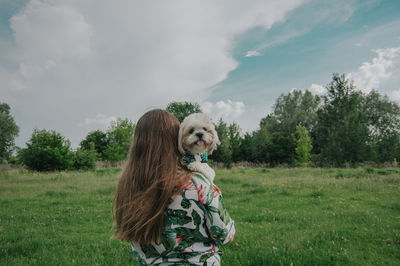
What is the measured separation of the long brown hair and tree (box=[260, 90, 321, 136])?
53.1m

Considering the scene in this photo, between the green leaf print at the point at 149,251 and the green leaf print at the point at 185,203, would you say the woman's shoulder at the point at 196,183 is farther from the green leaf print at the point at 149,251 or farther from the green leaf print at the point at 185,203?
the green leaf print at the point at 149,251

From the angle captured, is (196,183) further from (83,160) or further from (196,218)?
(83,160)

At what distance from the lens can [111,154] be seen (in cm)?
4497

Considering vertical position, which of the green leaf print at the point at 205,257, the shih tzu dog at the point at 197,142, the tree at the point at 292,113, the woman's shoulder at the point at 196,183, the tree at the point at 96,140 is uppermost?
the tree at the point at 292,113

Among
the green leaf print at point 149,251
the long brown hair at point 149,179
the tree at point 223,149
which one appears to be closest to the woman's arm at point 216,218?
the long brown hair at point 149,179

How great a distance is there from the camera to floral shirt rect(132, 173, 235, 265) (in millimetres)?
2098

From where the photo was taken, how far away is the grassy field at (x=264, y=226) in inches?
199

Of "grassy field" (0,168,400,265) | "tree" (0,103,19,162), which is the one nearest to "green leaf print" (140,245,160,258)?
"grassy field" (0,168,400,265)

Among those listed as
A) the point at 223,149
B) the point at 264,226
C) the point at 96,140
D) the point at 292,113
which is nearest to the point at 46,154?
the point at 223,149

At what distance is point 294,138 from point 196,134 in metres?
42.2

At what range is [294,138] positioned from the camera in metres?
42.3

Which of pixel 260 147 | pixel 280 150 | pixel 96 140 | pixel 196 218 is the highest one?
pixel 96 140

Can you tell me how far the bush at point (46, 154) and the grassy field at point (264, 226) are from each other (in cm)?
1420

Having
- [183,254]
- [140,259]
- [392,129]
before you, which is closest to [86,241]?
[140,259]
